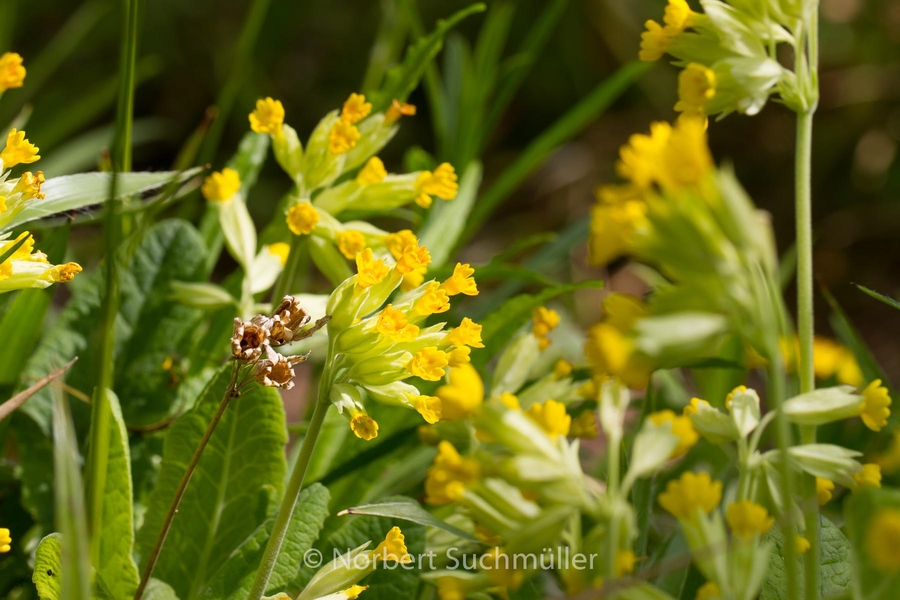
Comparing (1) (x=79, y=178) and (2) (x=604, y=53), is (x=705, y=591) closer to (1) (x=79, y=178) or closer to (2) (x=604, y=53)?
(1) (x=79, y=178)

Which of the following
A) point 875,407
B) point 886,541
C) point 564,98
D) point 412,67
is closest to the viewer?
point 886,541

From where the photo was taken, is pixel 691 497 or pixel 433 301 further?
pixel 433 301

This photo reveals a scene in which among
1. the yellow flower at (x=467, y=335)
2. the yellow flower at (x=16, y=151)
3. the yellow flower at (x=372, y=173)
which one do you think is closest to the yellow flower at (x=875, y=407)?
the yellow flower at (x=467, y=335)

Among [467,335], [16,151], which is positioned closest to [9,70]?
[16,151]

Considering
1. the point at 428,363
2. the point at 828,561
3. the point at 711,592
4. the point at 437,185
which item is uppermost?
the point at 437,185

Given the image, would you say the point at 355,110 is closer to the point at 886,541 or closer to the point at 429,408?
the point at 429,408

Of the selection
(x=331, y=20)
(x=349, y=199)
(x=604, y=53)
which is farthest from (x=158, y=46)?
(x=349, y=199)
